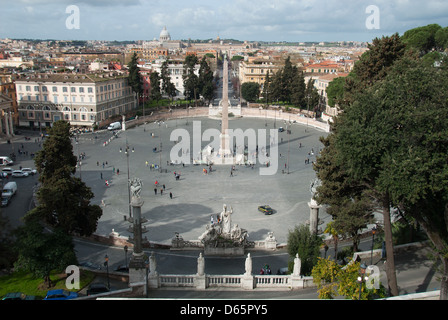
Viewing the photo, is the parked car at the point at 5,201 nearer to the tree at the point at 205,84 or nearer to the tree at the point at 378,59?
the tree at the point at 378,59

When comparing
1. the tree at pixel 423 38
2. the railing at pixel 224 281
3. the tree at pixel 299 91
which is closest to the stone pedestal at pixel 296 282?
the railing at pixel 224 281

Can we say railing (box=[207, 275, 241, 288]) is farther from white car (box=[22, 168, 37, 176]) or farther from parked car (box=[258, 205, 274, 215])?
white car (box=[22, 168, 37, 176])

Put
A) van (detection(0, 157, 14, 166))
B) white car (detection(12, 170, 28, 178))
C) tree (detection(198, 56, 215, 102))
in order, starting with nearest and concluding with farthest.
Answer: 1. white car (detection(12, 170, 28, 178))
2. van (detection(0, 157, 14, 166))
3. tree (detection(198, 56, 215, 102))

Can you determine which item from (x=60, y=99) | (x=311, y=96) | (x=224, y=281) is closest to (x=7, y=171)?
(x=60, y=99)

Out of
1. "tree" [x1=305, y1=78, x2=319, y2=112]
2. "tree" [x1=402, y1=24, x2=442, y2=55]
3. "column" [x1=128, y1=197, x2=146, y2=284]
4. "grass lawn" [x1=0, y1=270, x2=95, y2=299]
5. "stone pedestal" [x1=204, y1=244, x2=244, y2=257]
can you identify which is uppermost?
"tree" [x1=402, y1=24, x2=442, y2=55]

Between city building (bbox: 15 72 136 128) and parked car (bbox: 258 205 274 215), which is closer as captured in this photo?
parked car (bbox: 258 205 274 215)

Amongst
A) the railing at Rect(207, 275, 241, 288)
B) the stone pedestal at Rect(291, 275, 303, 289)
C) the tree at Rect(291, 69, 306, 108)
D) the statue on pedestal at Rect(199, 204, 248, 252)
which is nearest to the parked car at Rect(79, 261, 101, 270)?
the statue on pedestal at Rect(199, 204, 248, 252)
